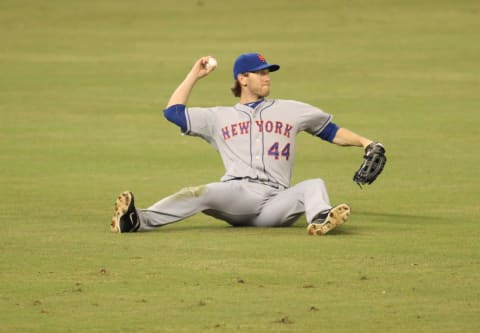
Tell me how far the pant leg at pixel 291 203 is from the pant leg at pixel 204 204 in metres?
0.08

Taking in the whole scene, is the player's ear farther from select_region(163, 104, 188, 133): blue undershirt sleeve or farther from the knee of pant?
the knee of pant

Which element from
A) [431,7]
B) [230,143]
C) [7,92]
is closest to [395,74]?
[7,92]

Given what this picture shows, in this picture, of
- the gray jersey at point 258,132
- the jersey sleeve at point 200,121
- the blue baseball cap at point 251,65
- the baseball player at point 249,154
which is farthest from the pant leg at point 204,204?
the blue baseball cap at point 251,65

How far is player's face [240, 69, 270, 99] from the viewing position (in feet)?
33.3

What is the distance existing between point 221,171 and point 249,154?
124 inches

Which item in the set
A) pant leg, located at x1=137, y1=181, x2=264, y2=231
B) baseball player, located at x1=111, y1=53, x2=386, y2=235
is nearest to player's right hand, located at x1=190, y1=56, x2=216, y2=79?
baseball player, located at x1=111, y1=53, x2=386, y2=235

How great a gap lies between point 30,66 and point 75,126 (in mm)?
5732

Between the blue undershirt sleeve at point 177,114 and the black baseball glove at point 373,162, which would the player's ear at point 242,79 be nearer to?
the blue undershirt sleeve at point 177,114

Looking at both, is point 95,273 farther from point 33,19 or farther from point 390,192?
point 33,19

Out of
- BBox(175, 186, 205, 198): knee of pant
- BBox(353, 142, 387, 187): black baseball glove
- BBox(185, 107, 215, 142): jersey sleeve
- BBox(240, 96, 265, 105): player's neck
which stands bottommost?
BBox(175, 186, 205, 198): knee of pant

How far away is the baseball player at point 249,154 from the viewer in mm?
9750

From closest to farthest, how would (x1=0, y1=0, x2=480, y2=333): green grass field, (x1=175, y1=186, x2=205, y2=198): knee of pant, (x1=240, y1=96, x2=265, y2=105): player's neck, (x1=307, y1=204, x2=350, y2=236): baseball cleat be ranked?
(x1=0, y1=0, x2=480, y2=333): green grass field, (x1=307, y1=204, x2=350, y2=236): baseball cleat, (x1=175, y1=186, x2=205, y2=198): knee of pant, (x1=240, y1=96, x2=265, y2=105): player's neck

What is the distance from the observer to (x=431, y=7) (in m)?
28.3

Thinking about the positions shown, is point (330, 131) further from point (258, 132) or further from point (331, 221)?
point (331, 221)
